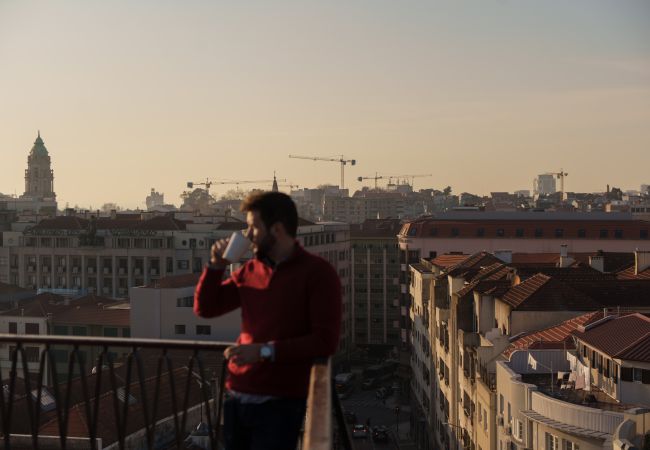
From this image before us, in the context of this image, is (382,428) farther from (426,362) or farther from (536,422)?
(536,422)

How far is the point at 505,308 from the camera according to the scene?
3988 centimetres

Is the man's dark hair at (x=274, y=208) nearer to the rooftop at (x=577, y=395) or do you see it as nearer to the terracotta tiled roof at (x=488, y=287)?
the rooftop at (x=577, y=395)

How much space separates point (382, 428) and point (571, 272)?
26.9 m

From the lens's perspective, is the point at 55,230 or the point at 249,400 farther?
the point at 55,230

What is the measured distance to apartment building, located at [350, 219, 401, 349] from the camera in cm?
10781

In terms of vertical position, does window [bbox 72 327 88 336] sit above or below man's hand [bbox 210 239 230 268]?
below

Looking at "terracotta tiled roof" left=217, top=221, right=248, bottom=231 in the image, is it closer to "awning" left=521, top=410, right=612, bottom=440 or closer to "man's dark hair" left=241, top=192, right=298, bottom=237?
"awning" left=521, top=410, right=612, bottom=440

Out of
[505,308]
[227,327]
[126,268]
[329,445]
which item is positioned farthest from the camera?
[126,268]

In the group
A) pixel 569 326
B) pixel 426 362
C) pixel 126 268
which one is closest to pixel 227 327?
pixel 426 362

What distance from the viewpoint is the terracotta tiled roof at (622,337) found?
2841cm

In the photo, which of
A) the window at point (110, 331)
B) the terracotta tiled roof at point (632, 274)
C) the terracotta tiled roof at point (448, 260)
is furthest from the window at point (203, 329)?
the terracotta tiled roof at point (632, 274)

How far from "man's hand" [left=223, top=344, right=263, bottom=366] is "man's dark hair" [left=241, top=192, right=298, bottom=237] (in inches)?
29.0

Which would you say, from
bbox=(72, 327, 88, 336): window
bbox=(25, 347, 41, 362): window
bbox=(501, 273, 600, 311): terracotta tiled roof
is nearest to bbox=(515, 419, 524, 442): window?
bbox=(501, 273, 600, 311): terracotta tiled roof

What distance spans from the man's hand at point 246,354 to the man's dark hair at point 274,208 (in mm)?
736
